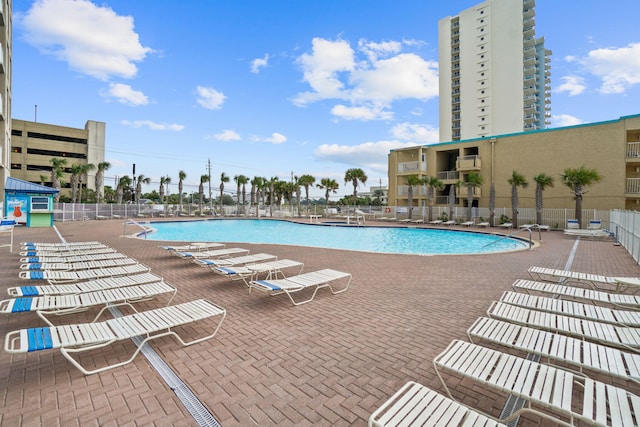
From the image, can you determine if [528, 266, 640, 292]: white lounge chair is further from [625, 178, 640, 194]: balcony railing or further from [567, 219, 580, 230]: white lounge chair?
[625, 178, 640, 194]: balcony railing

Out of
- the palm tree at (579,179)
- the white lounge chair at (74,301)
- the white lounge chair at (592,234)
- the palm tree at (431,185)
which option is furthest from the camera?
the palm tree at (431,185)

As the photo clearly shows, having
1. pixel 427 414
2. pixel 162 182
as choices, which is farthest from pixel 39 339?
pixel 162 182

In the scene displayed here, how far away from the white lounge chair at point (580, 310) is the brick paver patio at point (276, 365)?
0.64m

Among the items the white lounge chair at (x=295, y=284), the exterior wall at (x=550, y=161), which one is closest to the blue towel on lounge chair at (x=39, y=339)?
the white lounge chair at (x=295, y=284)

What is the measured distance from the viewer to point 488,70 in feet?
187

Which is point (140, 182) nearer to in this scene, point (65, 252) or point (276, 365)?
point (65, 252)

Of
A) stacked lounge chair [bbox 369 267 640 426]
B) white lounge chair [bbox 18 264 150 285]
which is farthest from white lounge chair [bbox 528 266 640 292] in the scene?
white lounge chair [bbox 18 264 150 285]

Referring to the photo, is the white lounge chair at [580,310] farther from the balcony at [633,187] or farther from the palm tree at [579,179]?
the balcony at [633,187]

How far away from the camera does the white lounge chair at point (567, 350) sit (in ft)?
8.68

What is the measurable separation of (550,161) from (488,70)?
41.5 meters

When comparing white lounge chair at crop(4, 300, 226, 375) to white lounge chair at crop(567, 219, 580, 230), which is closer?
white lounge chair at crop(4, 300, 226, 375)

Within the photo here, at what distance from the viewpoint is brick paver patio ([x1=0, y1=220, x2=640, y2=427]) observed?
8.52 ft

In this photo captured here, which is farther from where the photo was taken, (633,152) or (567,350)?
(633,152)

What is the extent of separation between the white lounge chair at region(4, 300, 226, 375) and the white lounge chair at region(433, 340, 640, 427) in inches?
122
